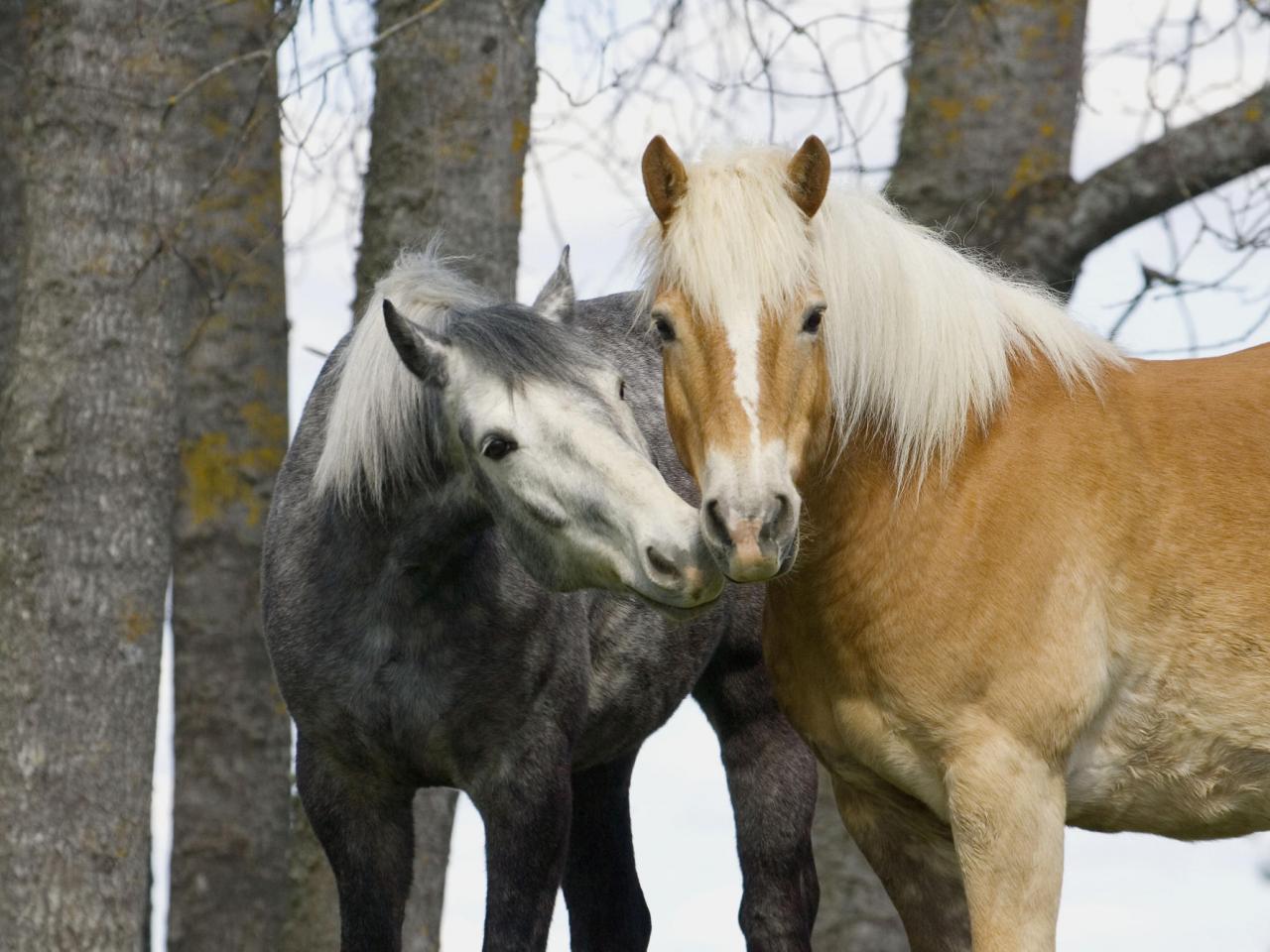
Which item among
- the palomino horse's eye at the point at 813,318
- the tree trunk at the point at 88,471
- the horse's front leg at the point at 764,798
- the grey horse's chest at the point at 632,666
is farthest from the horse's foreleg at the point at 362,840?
the palomino horse's eye at the point at 813,318

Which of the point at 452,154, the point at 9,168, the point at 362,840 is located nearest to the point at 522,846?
the point at 362,840

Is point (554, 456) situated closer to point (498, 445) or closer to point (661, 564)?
point (498, 445)

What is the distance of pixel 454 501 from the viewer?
4.43 meters

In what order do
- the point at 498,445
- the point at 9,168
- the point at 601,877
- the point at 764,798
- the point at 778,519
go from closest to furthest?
the point at 778,519 < the point at 498,445 < the point at 764,798 < the point at 601,877 < the point at 9,168

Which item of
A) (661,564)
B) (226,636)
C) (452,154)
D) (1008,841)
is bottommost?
(226,636)

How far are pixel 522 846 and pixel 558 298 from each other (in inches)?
56.2

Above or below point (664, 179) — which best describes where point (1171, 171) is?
above

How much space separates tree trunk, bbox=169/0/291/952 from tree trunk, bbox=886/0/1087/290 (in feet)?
9.74

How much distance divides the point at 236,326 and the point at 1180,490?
564 centimetres

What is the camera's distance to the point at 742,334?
389 cm

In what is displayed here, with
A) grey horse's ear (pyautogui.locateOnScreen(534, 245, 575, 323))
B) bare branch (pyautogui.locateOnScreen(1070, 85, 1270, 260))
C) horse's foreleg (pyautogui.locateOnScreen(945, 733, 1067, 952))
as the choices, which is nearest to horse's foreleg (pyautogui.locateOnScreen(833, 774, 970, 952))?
horse's foreleg (pyautogui.locateOnScreen(945, 733, 1067, 952))

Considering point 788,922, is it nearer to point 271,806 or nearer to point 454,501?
point 454,501

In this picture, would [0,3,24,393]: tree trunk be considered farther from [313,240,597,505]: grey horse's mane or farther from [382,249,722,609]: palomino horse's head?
[382,249,722,609]: palomino horse's head

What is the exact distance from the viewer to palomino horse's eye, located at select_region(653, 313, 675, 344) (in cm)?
405
